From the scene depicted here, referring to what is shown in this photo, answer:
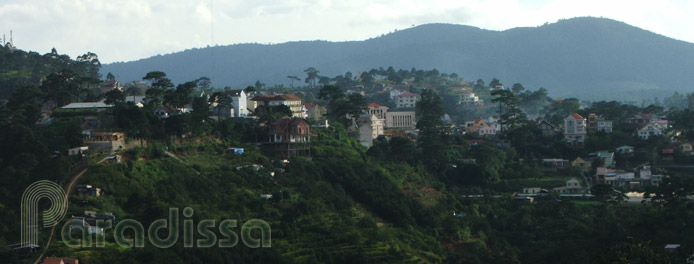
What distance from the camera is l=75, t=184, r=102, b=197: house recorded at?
29.6m

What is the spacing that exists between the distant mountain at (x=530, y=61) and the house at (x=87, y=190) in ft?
393

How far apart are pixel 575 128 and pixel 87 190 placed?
91.8 ft

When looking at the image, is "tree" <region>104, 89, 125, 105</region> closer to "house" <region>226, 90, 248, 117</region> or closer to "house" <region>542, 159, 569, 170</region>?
"house" <region>226, 90, 248, 117</region>

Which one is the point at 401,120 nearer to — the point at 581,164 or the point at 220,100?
the point at 581,164

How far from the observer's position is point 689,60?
6560 inches

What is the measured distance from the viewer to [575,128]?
49812 mm

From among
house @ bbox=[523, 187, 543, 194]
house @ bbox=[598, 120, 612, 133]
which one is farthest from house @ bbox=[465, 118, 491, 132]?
house @ bbox=[523, 187, 543, 194]

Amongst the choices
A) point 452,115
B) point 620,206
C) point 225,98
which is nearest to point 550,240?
point 620,206

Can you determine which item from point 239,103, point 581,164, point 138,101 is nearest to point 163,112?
point 138,101

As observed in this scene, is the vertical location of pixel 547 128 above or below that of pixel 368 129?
below

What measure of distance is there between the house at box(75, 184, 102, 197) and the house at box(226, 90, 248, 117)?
50.0ft

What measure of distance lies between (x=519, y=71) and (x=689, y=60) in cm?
2886

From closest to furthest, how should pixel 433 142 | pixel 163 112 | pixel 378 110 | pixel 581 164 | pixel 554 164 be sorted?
pixel 163 112, pixel 433 142, pixel 581 164, pixel 554 164, pixel 378 110

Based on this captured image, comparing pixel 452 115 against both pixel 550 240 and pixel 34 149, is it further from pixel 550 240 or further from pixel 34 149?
Result: pixel 34 149
